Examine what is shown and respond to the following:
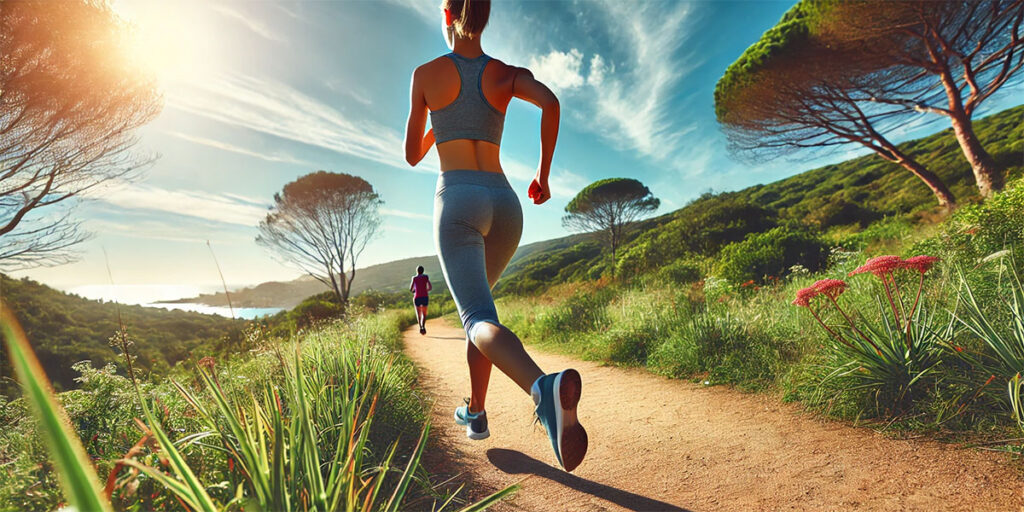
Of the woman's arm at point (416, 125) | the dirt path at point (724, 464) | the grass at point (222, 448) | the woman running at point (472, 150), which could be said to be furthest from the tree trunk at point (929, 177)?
the grass at point (222, 448)

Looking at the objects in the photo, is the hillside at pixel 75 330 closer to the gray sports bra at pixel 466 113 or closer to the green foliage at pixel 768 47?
the gray sports bra at pixel 466 113

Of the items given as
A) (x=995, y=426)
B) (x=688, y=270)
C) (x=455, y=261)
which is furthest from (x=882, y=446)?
(x=688, y=270)

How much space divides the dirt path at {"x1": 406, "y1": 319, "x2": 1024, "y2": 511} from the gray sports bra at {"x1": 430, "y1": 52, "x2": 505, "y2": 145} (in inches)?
71.0

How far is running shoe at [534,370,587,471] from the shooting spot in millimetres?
1316

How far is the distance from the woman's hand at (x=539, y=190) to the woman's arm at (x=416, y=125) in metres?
0.62

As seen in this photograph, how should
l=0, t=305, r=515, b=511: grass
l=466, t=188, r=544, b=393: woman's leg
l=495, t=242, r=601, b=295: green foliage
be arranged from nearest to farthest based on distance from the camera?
l=0, t=305, r=515, b=511: grass
l=466, t=188, r=544, b=393: woman's leg
l=495, t=242, r=601, b=295: green foliage

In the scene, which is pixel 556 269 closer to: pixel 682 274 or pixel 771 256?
pixel 682 274

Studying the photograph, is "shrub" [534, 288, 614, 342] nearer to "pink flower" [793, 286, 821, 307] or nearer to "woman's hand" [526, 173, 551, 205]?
"pink flower" [793, 286, 821, 307]

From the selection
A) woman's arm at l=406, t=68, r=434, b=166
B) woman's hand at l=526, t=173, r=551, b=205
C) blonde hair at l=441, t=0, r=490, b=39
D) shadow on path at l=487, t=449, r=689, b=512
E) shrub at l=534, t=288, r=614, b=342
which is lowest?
shadow on path at l=487, t=449, r=689, b=512

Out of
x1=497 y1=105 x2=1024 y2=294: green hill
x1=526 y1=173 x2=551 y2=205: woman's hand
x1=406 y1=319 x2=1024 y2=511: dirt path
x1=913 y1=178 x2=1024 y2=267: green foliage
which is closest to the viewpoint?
x1=406 y1=319 x2=1024 y2=511: dirt path

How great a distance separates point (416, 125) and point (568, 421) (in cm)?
159

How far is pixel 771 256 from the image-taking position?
30.9 ft

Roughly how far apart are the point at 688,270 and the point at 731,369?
8176 mm

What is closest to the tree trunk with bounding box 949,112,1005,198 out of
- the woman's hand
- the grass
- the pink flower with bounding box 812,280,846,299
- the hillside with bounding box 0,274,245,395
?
the pink flower with bounding box 812,280,846,299
